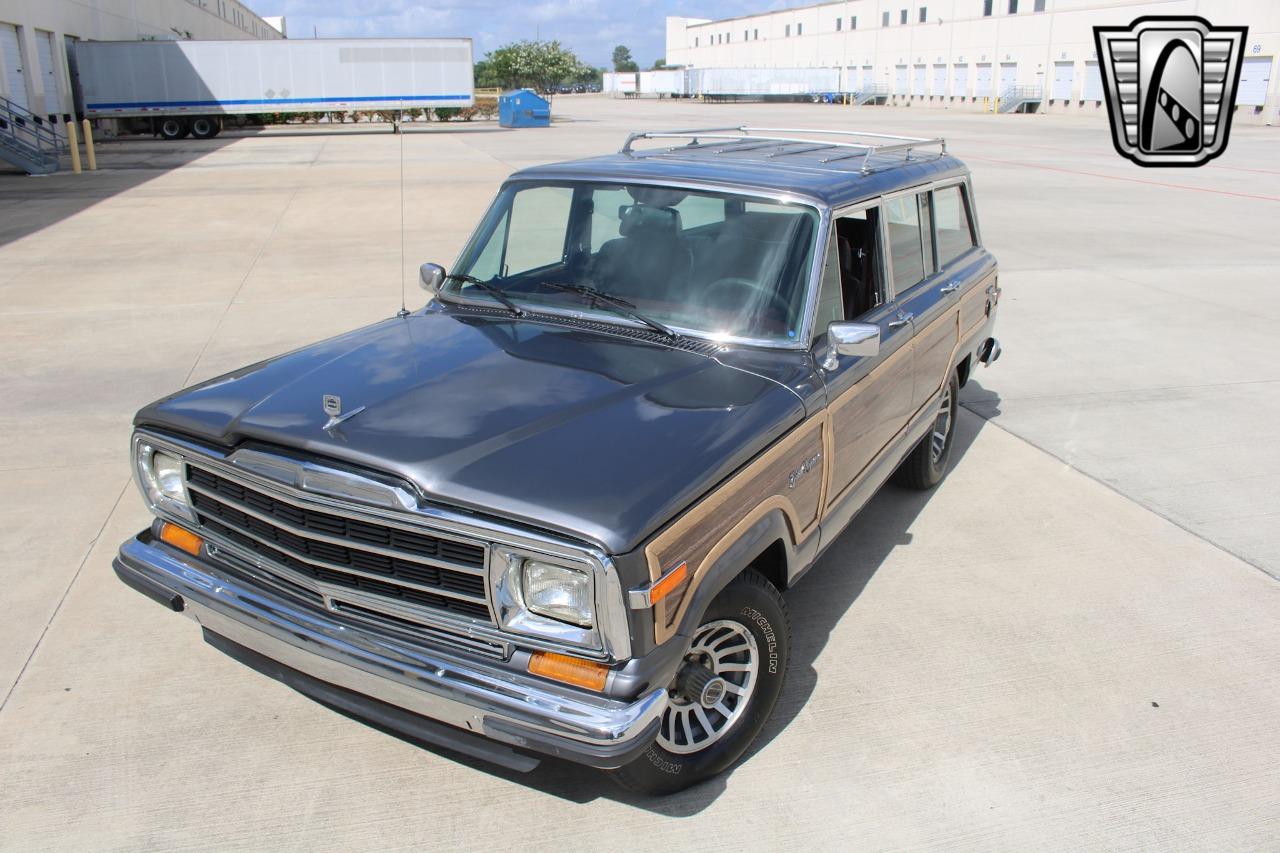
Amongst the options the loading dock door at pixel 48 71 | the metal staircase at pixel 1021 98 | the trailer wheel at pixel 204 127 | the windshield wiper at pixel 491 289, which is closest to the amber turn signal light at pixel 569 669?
the windshield wiper at pixel 491 289

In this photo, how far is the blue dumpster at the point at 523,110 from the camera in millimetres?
42781

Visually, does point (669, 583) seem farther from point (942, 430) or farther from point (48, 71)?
point (48, 71)

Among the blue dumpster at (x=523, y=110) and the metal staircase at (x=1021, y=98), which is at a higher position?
the metal staircase at (x=1021, y=98)

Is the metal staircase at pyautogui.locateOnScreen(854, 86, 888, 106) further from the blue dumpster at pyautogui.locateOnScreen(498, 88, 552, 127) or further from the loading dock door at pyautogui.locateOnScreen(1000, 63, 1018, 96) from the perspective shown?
the blue dumpster at pyautogui.locateOnScreen(498, 88, 552, 127)

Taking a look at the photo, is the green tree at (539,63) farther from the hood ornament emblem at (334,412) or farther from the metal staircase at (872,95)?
the hood ornament emblem at (334,412)

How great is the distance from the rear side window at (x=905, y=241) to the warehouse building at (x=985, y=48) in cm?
5183

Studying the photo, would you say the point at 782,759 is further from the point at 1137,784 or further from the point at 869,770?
the point at 1137,784

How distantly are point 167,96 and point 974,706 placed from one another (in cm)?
3884

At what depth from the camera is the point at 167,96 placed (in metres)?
35.1

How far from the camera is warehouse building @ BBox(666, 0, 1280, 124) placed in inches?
1880

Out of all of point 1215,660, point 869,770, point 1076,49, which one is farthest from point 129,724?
point 1076,49

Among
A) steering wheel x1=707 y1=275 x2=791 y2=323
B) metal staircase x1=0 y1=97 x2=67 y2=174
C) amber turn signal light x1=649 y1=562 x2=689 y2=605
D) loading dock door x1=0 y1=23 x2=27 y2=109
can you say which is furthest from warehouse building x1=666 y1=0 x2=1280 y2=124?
amber turn signal light x1=649 y1=562 x2=689 y2=605

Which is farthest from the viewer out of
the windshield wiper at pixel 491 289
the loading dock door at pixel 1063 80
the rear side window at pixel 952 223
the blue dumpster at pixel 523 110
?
the loading dock door at pixel 1063 80

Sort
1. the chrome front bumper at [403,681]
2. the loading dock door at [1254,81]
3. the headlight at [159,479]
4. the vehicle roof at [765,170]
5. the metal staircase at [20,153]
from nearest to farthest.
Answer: the chrome front bumper at [403,681] → the headlight at [159,479] → the vehicle roof at [765,170] → the metal staircase at [20,153] → the loading dock door at [1254,81]
